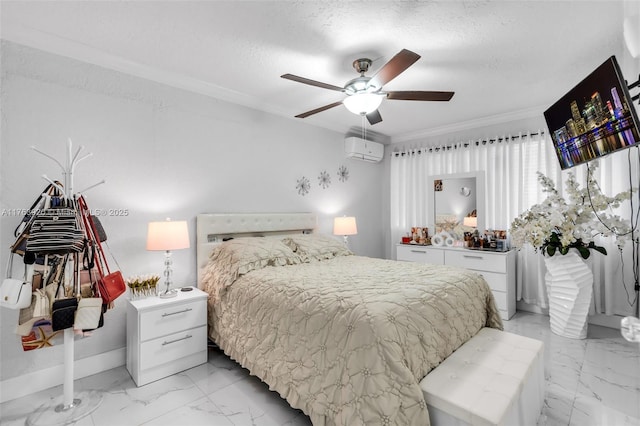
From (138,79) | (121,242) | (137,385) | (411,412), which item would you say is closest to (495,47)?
(411,412)

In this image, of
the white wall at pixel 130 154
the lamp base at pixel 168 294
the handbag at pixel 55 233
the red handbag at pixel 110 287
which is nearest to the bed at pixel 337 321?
the lamp base at pixel 168 294

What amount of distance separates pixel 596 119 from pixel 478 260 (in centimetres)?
225

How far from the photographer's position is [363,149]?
4.79 m

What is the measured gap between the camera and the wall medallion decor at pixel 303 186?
410cm

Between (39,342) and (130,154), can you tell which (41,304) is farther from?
(130,154)

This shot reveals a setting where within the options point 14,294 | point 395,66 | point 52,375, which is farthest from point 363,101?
point 52,375

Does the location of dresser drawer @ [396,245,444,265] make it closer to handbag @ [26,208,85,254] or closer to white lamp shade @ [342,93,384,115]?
white lamp shade @ [342,93,384,115]

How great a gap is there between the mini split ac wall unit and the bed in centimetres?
208

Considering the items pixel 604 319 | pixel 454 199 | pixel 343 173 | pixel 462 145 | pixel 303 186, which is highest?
pixel 462 145

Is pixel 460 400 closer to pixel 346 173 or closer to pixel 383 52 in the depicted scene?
pixel 383 52

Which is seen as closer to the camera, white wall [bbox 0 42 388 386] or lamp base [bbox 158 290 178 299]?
white wall [bbox 0 42 388 386]

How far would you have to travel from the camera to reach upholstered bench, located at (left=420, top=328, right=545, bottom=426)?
55.8 inches

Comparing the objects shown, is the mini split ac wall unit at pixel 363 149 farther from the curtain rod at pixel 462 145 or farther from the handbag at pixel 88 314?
the handbag at pixel 88 314

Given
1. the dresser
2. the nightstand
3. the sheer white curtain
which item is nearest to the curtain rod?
the sheer white curtain
